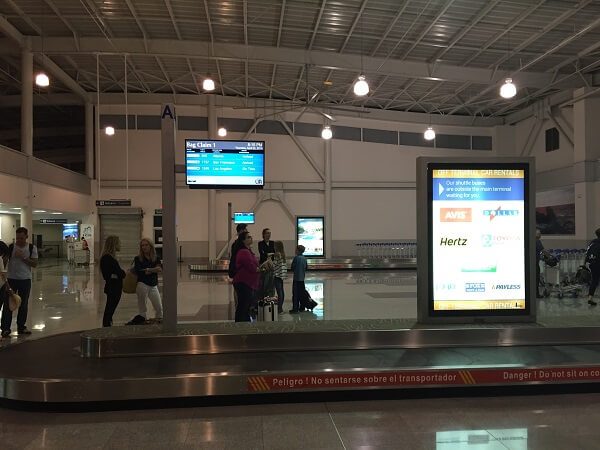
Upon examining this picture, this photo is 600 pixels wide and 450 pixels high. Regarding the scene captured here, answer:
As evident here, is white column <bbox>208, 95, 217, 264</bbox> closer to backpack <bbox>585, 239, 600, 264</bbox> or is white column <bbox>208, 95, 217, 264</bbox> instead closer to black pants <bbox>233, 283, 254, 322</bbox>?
black pants <bbox>233, 283, 254, 322</bbox>

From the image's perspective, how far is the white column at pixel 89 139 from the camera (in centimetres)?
2412

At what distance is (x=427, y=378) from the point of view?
4480 mm

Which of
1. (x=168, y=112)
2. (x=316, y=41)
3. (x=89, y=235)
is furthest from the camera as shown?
(x=89, y=235)

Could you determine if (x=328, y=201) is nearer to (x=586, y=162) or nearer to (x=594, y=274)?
(x=586, y=162)

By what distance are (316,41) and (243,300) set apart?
1290cm

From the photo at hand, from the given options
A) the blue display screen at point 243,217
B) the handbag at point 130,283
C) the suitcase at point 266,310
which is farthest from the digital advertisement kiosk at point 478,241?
the blue display screen at point 243,217

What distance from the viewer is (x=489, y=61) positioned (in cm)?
1867

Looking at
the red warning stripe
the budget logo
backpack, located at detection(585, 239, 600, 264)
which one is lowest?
the red warning stripe

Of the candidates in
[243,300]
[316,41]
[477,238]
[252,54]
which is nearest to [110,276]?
[243,300]

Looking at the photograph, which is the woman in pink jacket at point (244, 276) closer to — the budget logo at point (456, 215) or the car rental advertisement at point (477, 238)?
the car rental advertisement at point (477, 238)

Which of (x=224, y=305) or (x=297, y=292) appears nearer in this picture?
(x=297, y=292)

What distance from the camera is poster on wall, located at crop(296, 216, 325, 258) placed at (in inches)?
922

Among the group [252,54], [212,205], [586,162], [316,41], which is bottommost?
[212,205]

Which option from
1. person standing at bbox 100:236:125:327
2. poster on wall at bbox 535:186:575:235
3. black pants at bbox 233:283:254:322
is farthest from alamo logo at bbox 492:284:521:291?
poster on wall at bbox 535:186:575:235
